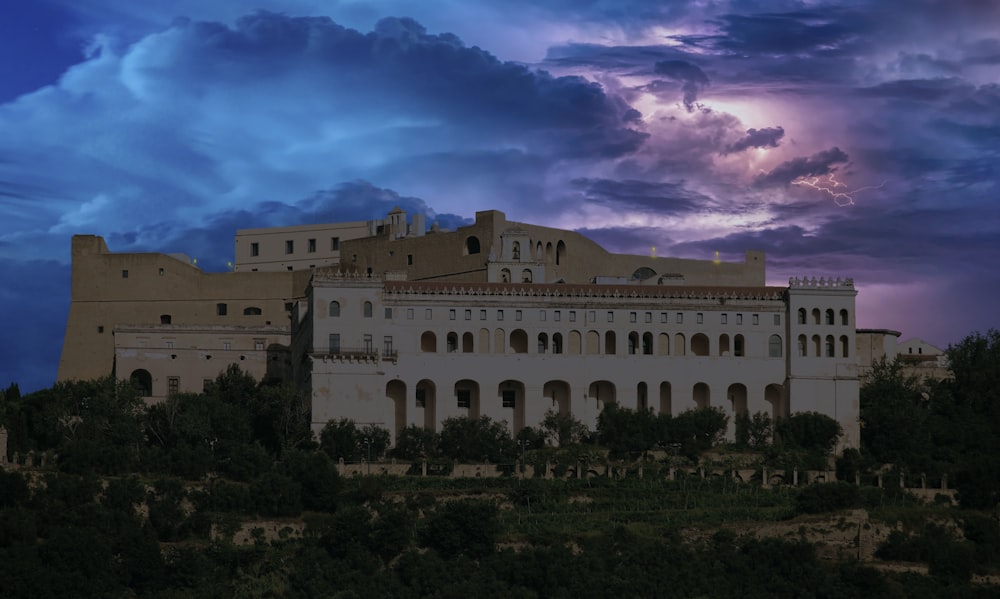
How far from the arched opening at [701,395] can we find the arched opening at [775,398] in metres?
2.57

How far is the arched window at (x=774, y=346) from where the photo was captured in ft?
287

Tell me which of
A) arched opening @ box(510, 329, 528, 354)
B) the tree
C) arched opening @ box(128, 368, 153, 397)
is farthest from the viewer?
arched opening @ box(128, 368, 153, 397)

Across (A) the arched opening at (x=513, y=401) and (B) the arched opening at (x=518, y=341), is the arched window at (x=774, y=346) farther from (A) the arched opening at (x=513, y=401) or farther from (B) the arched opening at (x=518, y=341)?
(A) the arched opening at (x=513, y=401)

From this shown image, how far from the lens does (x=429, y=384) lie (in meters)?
85.6

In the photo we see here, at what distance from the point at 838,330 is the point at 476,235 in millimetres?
→ 18336

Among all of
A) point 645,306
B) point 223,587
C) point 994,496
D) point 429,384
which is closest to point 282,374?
point 429,384

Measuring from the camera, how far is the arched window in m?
87.4

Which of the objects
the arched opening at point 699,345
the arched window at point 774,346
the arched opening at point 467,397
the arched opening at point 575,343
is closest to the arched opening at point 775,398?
the arched window at point 774,346

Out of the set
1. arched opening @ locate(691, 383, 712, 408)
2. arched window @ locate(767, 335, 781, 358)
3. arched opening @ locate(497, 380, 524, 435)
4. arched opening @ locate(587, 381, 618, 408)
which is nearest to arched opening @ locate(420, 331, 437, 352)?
arched opening @ locate(497, 380, 524, 435)

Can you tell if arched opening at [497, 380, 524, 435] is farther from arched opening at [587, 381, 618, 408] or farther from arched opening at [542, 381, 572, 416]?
arched opening at [587, 381, 618, 408]

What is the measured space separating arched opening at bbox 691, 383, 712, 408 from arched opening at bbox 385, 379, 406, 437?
12712mm

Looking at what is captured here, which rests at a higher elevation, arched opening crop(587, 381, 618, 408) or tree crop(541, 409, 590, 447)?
arched opening crop(587, 381, 618, 408)

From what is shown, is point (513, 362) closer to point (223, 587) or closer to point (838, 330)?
point (838, 330)

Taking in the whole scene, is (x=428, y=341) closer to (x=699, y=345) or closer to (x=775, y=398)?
(x=699, y=345)
